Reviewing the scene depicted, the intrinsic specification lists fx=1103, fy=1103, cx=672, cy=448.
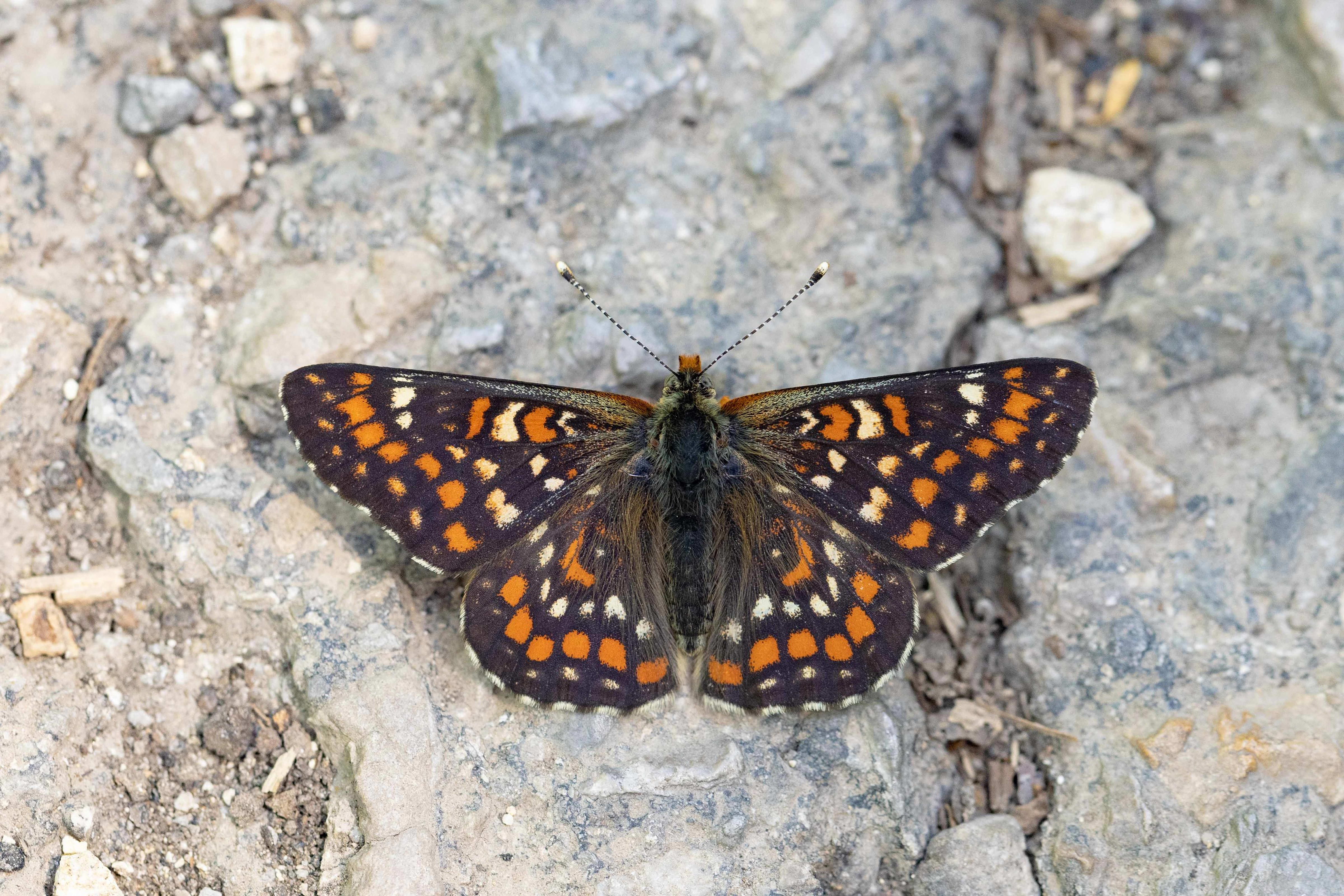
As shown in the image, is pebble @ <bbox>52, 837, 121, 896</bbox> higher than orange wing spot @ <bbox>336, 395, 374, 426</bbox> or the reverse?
the reverse

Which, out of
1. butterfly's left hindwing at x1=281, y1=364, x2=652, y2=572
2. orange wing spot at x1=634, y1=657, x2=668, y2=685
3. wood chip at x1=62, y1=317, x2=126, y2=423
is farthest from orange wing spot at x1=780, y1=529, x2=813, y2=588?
wood chip at x1=62, y1=317, x2=126, y2=423

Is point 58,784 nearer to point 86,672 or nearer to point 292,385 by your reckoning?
point 86,672

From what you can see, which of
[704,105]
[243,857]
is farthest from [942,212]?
[243,857]

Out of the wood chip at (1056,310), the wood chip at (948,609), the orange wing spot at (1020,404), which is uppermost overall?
the orange wing spot at (1020,404)

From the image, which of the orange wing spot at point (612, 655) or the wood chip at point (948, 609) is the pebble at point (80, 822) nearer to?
the orange wing spot at point (612, 655)

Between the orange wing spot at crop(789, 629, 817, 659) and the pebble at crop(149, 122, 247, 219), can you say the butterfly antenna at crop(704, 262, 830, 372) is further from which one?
the pebble at crop(149, 122, 247, 219)

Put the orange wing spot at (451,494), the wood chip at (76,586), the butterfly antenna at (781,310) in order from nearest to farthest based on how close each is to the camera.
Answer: the orange wing spot at (451,494) < the wood chip at (76,586) < the butterfly antenna at (781,310)

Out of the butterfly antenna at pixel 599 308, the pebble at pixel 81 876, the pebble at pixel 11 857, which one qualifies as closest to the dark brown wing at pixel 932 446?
the butterfly antenna at pixel 599 308
